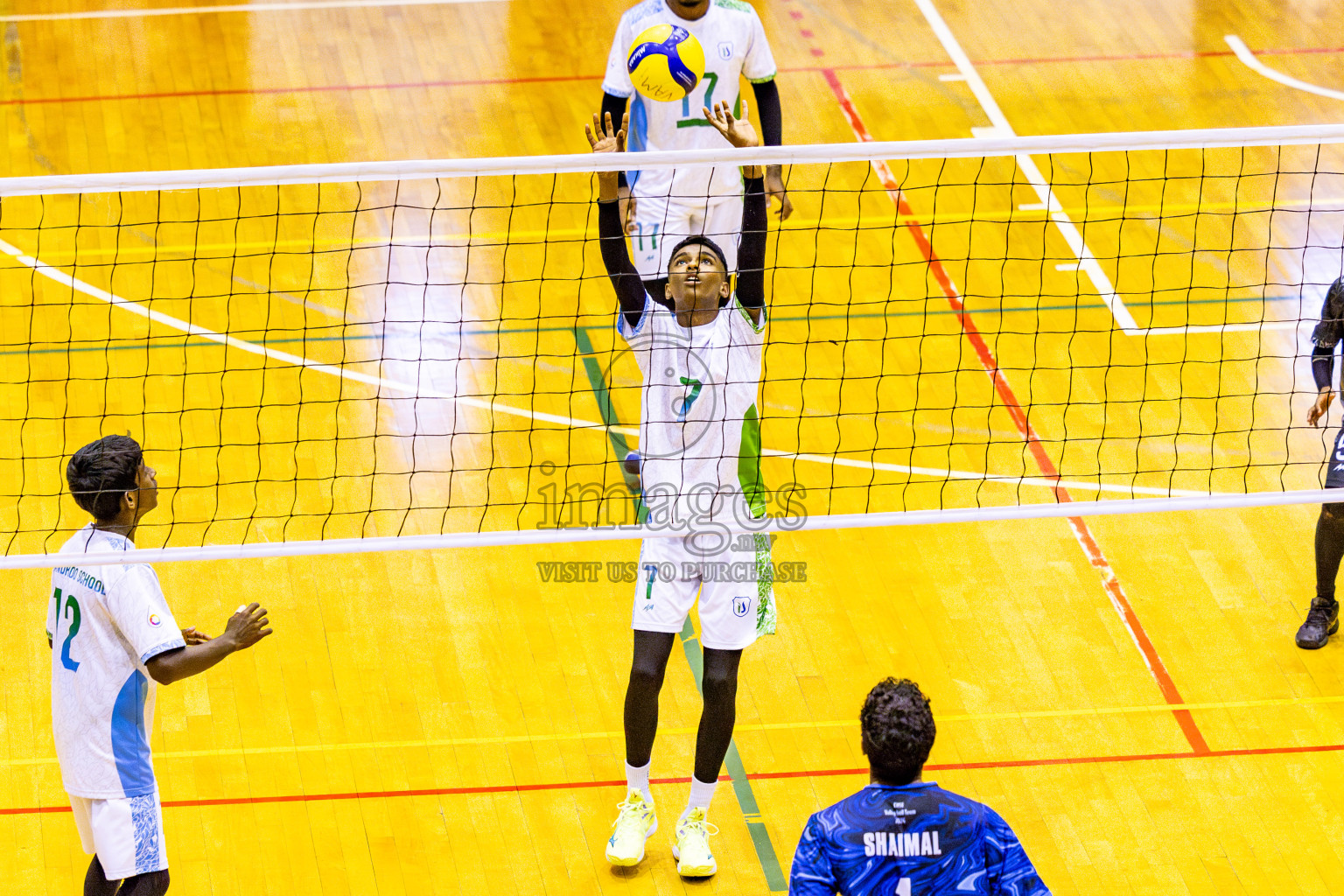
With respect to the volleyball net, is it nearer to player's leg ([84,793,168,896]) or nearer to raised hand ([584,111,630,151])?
raised hand ([584,111,630,151])

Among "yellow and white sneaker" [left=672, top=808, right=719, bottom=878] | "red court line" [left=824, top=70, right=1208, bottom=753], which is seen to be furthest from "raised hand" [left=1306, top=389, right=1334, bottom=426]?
"yellow and white sneaker" [left=672, top=808, right=719, bottom=878]

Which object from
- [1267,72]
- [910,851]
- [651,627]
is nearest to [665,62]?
[651,627]

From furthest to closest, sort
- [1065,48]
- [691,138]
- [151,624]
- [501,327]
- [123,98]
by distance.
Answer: [1065,48], [123,98], [501,327], [691,138], [151,624]

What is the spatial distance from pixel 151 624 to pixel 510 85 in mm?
7617

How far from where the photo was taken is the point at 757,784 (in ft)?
A: 20.6

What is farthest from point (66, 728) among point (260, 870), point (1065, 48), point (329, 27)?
point (1065, 48)

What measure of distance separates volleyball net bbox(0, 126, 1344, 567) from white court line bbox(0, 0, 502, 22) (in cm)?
293

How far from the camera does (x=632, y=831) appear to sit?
5.85m

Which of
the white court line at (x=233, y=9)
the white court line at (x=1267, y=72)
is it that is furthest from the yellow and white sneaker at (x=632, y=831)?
the white court line at (x=233, y=9)

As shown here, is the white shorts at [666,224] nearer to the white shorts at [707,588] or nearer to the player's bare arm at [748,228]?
the player's bare arm at [748,228]

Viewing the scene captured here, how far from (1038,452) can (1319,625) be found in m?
1.68

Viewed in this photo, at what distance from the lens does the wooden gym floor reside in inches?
242

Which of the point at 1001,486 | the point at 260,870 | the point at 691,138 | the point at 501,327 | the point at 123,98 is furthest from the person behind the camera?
the point at 123,98

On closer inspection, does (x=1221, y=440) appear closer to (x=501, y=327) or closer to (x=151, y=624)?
(x=501, y=327)
